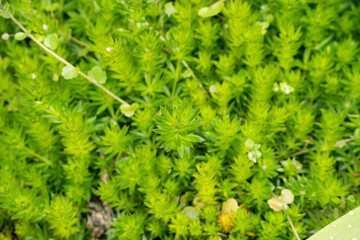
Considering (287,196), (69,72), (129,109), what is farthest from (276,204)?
(69,72)

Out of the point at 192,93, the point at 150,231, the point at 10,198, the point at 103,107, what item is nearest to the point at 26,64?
the point at 103,107

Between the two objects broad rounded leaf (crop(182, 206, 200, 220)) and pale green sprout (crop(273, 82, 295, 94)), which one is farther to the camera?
pale green sprout (crop(273, 82, 295, 94))

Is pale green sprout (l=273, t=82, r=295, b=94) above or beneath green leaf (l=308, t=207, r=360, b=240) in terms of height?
above

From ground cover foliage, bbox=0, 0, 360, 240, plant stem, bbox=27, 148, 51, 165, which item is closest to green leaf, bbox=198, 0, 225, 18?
ground cover foliage, bbox=0, 0, 360, 240

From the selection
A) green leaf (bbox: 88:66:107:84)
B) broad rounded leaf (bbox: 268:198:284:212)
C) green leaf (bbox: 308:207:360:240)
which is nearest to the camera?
green leaf (bbox: 308:207:360:240)

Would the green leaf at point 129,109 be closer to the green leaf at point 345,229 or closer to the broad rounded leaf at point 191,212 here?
the broad rounded leaf at point 191,212

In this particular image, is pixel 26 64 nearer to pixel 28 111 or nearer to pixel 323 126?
pixel 28 111

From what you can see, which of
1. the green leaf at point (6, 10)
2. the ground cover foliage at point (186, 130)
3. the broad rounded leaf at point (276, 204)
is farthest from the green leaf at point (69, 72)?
the broad rounded leaf at point (276, 204)

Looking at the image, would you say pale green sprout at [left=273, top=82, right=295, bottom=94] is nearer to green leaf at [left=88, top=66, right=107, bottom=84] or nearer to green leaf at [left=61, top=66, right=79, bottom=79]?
green leaf at [left=88, top=66, right=107, bottom=84]
